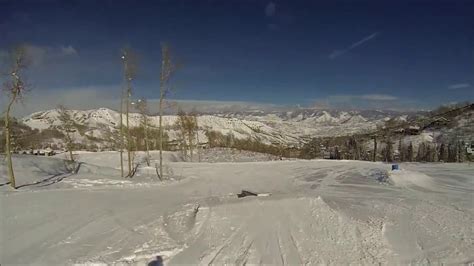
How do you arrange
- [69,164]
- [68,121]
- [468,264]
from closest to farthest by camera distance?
[468,264]
[69,164]
[68,121]

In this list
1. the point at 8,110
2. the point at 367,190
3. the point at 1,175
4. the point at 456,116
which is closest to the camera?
the point at 8,110

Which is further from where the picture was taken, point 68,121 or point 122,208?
point 68,121

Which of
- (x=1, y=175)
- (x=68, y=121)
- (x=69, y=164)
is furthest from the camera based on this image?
(x=68, y=121)

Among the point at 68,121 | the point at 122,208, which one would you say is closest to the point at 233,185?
the point at 122,208

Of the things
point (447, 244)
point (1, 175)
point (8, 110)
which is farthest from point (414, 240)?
point (1, 175)

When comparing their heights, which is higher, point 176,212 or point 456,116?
point 456,116

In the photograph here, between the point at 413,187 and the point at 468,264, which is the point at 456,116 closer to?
the point at 413,187

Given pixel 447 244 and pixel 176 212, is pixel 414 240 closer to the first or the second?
pixel 447 244

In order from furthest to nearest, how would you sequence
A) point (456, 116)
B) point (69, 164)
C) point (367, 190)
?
point (456, 116)
point (69, 164)
point (367, 190)

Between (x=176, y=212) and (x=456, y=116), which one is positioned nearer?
(x=176, y=212)

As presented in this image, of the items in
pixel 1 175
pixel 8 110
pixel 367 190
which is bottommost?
pixel 367 190
